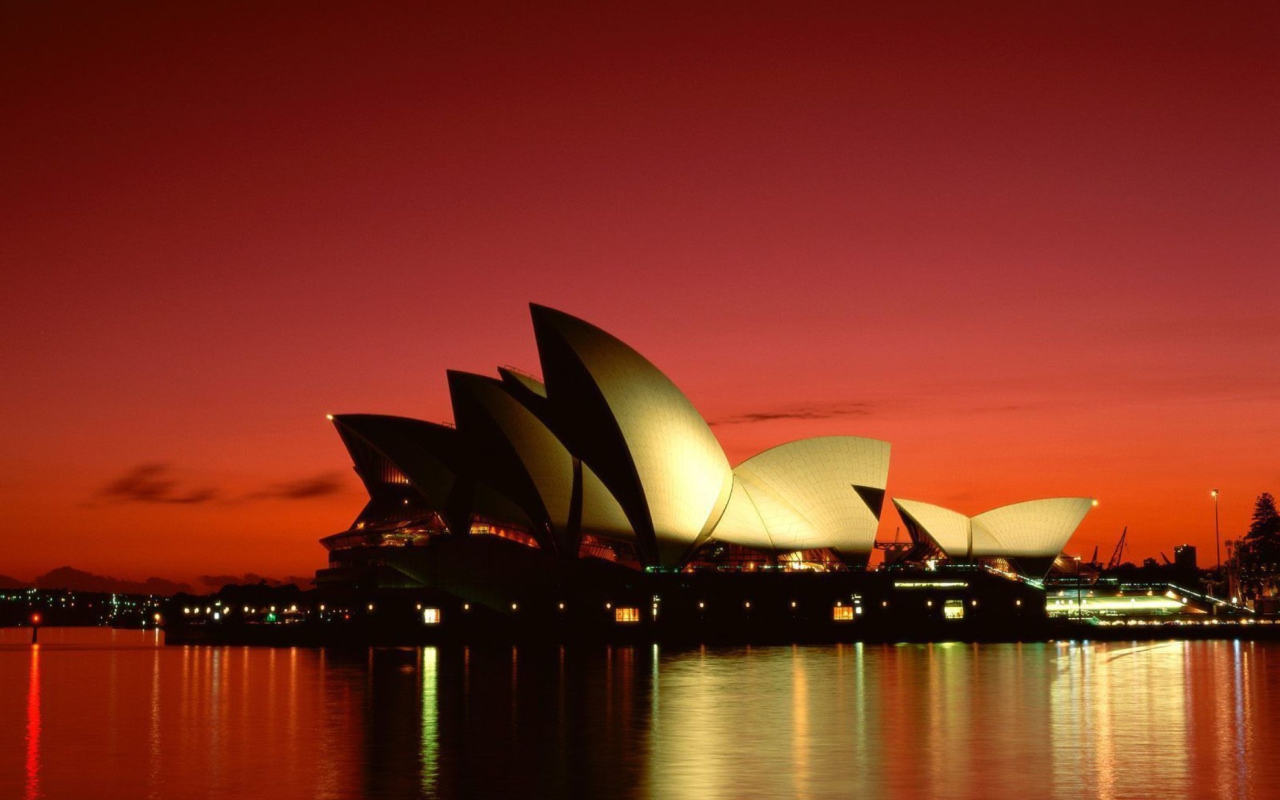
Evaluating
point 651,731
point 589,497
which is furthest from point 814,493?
point 651,731

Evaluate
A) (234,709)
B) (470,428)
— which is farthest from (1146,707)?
(470,428)

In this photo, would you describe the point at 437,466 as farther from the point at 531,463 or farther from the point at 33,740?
the point at 33,740

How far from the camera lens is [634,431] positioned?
64000mm

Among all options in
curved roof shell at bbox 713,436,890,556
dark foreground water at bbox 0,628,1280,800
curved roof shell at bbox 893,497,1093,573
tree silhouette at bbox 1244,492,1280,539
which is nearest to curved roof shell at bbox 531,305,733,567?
curved roof shell at bbox 713,436,890,556

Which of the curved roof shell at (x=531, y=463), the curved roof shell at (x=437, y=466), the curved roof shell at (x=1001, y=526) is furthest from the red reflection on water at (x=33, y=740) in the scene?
the curved roof shell at (x=1001, y=526)

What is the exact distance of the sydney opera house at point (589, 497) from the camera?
64375 millimetres

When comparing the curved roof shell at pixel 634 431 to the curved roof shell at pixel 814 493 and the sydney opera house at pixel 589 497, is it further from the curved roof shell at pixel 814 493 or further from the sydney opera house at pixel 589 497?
the curved roof shell at pixel 814 493

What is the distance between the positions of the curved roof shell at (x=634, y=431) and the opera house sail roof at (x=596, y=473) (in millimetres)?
75

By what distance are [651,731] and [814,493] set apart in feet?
177

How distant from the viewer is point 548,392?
64250 millimetres

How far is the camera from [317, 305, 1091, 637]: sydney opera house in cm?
6438

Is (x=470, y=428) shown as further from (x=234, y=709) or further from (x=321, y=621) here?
(x=234, y=709)

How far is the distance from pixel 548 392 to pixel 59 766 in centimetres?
4275

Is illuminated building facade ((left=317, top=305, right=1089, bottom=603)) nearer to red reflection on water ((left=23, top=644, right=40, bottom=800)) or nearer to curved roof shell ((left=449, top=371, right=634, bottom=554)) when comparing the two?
curved roof shell ((left=449, top=371, right=634, bottom=554))
